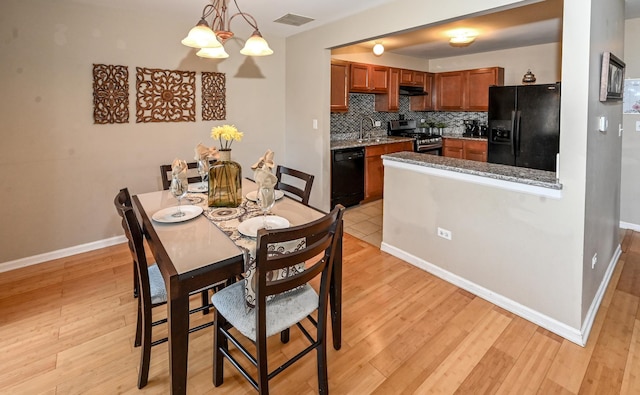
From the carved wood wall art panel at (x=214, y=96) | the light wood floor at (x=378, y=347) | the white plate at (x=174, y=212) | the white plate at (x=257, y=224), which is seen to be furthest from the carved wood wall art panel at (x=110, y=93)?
the white plate at (x=257, y=224)

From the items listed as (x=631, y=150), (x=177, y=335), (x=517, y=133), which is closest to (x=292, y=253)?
(x=177, y=335)

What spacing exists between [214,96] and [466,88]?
13.8 ft

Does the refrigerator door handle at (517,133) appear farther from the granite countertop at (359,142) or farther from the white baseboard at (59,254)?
the white baseboard at (59,254)

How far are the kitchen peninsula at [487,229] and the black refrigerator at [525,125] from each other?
199cm

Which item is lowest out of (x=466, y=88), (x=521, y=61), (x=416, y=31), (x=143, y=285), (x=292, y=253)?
(x=143, y=285)

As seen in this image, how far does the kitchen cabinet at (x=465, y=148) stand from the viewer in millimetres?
5531

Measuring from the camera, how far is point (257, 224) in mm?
1858

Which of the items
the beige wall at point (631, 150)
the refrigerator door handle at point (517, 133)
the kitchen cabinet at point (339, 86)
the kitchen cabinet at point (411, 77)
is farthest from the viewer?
the kitchen cabinet at point (411, 77)

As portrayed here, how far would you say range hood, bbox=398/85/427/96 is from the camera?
5984 mm

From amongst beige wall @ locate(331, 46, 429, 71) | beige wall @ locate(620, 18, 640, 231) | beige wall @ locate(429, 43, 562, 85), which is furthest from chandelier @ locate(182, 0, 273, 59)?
beige wall @ locate(429, 43, 562, 85)

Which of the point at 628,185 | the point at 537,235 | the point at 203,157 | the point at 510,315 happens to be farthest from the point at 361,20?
the point at 628,185

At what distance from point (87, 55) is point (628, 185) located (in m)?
5.92

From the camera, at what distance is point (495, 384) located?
1808 mm

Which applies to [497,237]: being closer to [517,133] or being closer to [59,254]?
[517,133]
